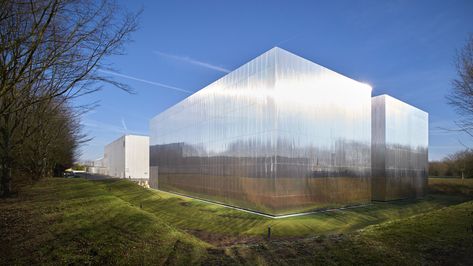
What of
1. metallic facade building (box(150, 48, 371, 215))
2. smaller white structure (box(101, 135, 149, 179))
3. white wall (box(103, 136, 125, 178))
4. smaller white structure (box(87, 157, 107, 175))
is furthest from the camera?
smaller white structure (box(87, 157, 107, 175))

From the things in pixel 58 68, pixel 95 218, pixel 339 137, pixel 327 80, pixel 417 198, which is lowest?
pixel 417 198

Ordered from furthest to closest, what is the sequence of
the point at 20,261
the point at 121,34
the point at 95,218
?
the point at 95,218
the point at 121,34
the point at 20,261

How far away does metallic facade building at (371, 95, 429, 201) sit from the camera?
23.4 meters

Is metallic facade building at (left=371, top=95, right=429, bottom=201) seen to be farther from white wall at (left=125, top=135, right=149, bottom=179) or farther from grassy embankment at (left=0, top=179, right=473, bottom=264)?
white wall at (left=125, top=135, right=149, bottom=179)

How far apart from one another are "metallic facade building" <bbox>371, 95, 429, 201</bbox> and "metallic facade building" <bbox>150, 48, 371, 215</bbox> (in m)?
2.59

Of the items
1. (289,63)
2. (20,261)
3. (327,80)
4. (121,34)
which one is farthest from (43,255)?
(327,80)

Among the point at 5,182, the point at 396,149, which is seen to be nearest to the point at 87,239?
the point at 5,182

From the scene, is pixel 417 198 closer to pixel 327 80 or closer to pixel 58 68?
pixel 327 80

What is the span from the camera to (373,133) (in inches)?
949

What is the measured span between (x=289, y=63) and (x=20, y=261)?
14417mm

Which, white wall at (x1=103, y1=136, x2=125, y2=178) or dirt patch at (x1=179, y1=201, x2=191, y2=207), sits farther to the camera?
white wall at (x1=103, y1=136, x2=125, y2=178)

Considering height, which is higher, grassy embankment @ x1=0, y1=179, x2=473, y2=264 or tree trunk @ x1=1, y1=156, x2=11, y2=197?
tree trunk @ x1=1, y1=156, x2=11, y2=197

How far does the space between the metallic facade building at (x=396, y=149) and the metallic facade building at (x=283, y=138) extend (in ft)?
8.50

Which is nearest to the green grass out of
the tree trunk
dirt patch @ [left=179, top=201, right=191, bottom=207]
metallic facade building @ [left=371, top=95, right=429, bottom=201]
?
dirt patch @ [left=179, top=201, right=191, bottom=207]
